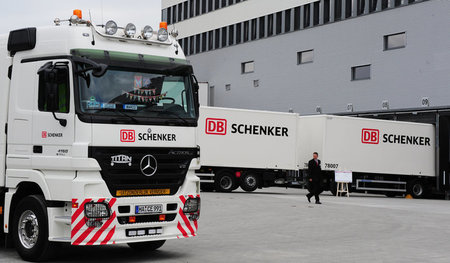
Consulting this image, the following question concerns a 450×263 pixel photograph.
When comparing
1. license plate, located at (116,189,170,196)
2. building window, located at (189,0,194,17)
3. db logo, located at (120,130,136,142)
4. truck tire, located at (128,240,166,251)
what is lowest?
truck tire, located at (128,240,166,251)

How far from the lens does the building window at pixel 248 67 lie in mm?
47031

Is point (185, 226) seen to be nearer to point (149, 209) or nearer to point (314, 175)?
point (149, 209)

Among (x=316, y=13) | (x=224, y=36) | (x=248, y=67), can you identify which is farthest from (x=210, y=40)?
(x=316, y=13)

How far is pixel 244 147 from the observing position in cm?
2838

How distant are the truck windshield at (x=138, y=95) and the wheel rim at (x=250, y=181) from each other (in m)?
18.5

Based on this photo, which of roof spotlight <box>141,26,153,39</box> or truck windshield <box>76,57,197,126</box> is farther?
roof spotlight <box>141,26,153,39</box>

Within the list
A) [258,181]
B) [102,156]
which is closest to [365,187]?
[258,181]

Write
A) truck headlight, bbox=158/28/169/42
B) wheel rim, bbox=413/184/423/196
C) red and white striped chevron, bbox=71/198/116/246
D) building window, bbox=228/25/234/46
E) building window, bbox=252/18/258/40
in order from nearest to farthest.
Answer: red and white striped chevron, bbox=71/198/116/246
truck headlight, bbox=158/28/169/42
wheel rim, bbox=413/184/423/196
building window, bbox=252/18/258/40
building window, bbox=228/25/234/46

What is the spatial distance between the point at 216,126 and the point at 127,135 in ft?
60.1

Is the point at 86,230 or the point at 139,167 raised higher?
the point at 139,167

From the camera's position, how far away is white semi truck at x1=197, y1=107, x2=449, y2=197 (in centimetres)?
2803

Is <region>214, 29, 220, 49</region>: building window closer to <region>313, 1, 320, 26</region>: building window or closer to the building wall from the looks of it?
the building wall

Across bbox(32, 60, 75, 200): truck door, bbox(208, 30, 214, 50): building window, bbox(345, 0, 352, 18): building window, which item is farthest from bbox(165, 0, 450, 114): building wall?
bbox(32, 60, 75, 200): truck door

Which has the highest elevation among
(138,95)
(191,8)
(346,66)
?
(191,8)
